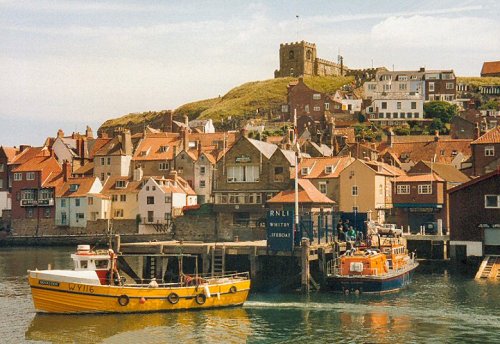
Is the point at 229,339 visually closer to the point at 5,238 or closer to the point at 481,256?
the point at 481,256

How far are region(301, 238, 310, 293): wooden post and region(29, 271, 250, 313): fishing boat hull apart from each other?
7679 millimetres

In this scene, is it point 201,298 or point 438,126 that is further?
point 438,126

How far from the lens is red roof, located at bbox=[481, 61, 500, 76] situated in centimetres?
18150

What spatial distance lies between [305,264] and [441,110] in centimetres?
9674

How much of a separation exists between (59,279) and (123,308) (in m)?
4.02

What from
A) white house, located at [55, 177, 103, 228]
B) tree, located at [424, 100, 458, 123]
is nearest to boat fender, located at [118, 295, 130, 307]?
white house, located at [55, 177, 103, 228]

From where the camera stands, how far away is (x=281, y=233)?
177 feet

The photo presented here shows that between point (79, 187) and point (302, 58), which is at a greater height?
point (302, 58)

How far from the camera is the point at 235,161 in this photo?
96.4 m

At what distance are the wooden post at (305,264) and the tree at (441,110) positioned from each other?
313 feet

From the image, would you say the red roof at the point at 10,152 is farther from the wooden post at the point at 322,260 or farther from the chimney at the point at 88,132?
the wooden post at the point at 322,260

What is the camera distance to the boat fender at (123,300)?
45.9m

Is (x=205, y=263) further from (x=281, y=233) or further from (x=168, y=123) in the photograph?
(x=168, y=123)

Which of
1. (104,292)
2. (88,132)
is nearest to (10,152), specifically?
(88,132)
